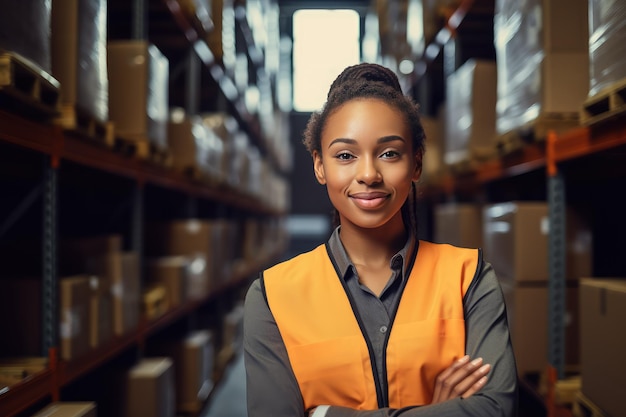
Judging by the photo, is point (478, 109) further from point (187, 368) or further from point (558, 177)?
point (187, 368)

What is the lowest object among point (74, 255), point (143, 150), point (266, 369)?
point (266, 369)

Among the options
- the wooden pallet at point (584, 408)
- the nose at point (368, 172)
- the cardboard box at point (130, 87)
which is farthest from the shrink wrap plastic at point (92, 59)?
the wooden pallet at point (584, 408)

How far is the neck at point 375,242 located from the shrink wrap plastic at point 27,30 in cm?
137

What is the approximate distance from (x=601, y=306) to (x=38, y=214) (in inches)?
144

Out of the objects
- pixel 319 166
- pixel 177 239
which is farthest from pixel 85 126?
pixel 177 239

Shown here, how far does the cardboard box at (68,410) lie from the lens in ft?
7.84

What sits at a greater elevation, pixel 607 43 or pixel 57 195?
pixel 607 43

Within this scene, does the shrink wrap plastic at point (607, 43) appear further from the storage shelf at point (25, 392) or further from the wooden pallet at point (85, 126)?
the storage shelf at point (25, 392)

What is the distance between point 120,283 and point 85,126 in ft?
3.29

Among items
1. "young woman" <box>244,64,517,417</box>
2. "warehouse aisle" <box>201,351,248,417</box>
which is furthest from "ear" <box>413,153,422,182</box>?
"warehouse aisle" <box>201,351,248,417</box>

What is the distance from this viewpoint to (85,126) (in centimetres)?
294

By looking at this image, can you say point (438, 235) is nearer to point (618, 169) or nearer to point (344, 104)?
point (618, 169)

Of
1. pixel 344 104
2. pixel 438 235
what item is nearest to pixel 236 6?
pixel 438 235

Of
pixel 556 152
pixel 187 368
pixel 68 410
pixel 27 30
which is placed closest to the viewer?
pixel 27 30
